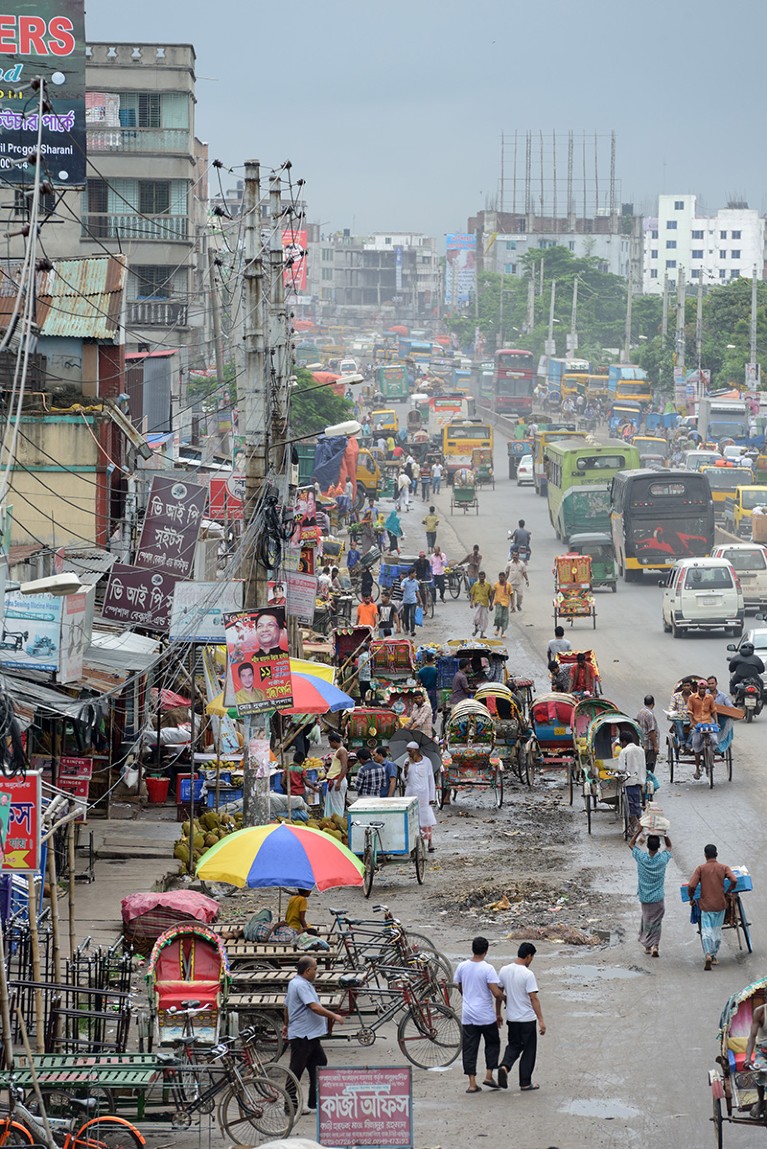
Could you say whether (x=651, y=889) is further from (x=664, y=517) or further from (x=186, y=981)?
(x=664, y=517)

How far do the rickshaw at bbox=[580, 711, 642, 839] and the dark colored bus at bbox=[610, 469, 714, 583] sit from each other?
23.0 meters

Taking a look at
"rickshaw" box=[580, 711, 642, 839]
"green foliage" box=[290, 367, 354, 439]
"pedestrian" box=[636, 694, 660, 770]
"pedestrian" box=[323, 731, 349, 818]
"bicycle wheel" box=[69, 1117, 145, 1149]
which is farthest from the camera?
"green foliage" box=[290, 367, 354, 439]

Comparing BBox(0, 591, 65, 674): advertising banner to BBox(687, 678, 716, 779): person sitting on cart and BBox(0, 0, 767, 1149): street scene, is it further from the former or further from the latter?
BBox(687, 678, 716, 779): person sitting on cart

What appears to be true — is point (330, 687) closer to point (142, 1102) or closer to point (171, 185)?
point (142, 1102)

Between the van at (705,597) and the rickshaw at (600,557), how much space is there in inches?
288

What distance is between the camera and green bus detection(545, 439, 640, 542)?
53406 millimetres

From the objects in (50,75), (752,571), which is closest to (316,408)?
(752,571)

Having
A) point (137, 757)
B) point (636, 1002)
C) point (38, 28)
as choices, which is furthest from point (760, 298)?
point (636, 1002)

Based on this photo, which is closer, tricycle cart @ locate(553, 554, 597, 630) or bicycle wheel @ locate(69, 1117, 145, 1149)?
bicycle wheel @ locate(69, 1117, 145, 1149)

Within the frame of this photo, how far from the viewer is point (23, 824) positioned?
11.9 meters

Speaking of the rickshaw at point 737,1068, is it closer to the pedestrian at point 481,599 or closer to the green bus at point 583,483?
the pedestrian at point 481,599

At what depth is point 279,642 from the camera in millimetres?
19234

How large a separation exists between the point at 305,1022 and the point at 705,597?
2600 cm

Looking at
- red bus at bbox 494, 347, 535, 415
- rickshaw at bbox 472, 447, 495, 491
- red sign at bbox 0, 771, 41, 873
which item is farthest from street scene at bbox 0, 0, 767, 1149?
red bus at bbox 494, 347, 535, 415
